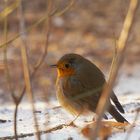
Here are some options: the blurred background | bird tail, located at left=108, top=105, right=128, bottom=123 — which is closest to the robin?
bird tail, located at left=108, top=105, right=128, bottom=123

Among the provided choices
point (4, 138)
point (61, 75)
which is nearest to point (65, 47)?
point (61, 75)

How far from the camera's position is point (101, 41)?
1358 centimetres

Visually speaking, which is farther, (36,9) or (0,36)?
(36,9)

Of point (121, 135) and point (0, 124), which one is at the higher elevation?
point (0, 124)

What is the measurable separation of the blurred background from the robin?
3523mm

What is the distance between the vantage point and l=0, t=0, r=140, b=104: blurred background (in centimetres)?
1143

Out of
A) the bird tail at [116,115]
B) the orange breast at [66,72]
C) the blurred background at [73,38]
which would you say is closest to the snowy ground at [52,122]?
the bird tail at [116,115]

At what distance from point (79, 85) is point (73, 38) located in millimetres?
7740

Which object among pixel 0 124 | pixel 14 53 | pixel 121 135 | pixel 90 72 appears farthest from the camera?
pixel 14 53

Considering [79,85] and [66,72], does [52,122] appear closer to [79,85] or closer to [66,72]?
[79,85]

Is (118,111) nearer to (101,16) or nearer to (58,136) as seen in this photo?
(58,136)

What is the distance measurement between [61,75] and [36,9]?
9.24 metres

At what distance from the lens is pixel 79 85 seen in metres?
6.14

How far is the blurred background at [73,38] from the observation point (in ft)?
37.5
